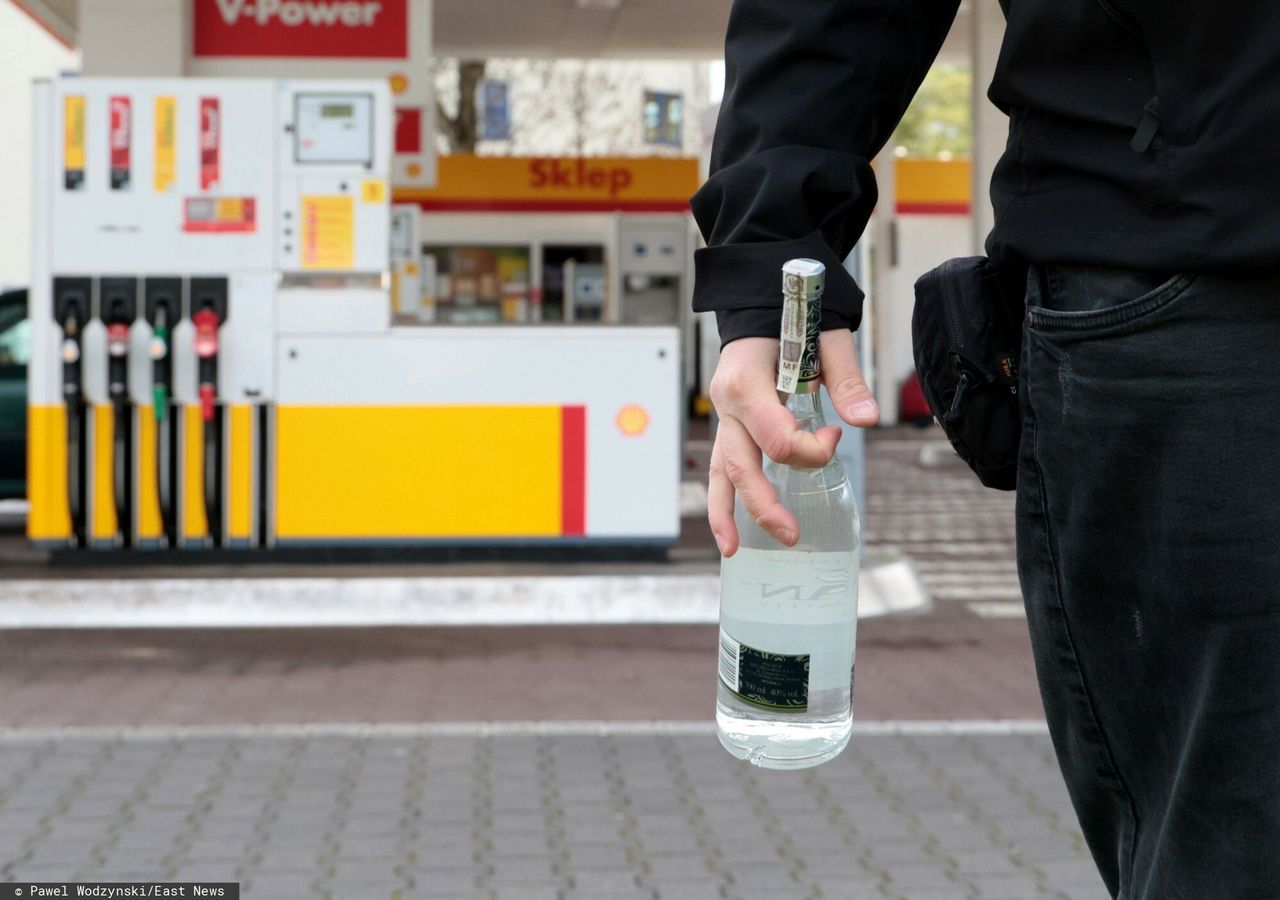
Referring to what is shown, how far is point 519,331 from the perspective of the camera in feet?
28.8

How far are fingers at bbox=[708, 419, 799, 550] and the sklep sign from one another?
9063 mm

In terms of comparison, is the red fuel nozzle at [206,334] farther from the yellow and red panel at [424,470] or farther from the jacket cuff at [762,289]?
the jacket cuff at [762,289]

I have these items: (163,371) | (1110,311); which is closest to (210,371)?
(163,371)

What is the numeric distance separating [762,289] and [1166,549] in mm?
420

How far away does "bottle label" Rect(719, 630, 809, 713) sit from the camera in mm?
1764

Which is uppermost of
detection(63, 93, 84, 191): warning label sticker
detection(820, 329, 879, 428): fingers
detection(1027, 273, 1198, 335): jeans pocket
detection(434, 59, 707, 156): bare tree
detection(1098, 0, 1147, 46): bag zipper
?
detection(434, 59, 707, 156): bare tree

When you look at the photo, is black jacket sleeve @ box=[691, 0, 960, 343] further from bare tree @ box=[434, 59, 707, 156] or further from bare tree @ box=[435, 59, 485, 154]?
bare tree @ box=[434, 59, 707, 156]

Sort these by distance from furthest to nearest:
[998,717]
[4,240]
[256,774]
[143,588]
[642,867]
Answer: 1. [4,240]
2. [143,588]
3. [998,717]
4. [256,774]
5. [642,867]

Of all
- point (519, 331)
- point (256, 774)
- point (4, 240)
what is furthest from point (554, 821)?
point (4, 240)

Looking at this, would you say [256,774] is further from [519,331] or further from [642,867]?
[519,331]

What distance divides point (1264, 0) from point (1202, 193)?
0.50 feet

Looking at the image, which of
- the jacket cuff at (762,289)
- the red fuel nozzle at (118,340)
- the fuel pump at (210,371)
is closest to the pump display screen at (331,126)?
the fuel pump at (210,371)

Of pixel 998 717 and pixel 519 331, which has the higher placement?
pixel 519 331

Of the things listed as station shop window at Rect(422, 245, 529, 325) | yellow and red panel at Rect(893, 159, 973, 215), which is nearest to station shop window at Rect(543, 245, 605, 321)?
station shop window at Rect(422, 245, 529, 325)
